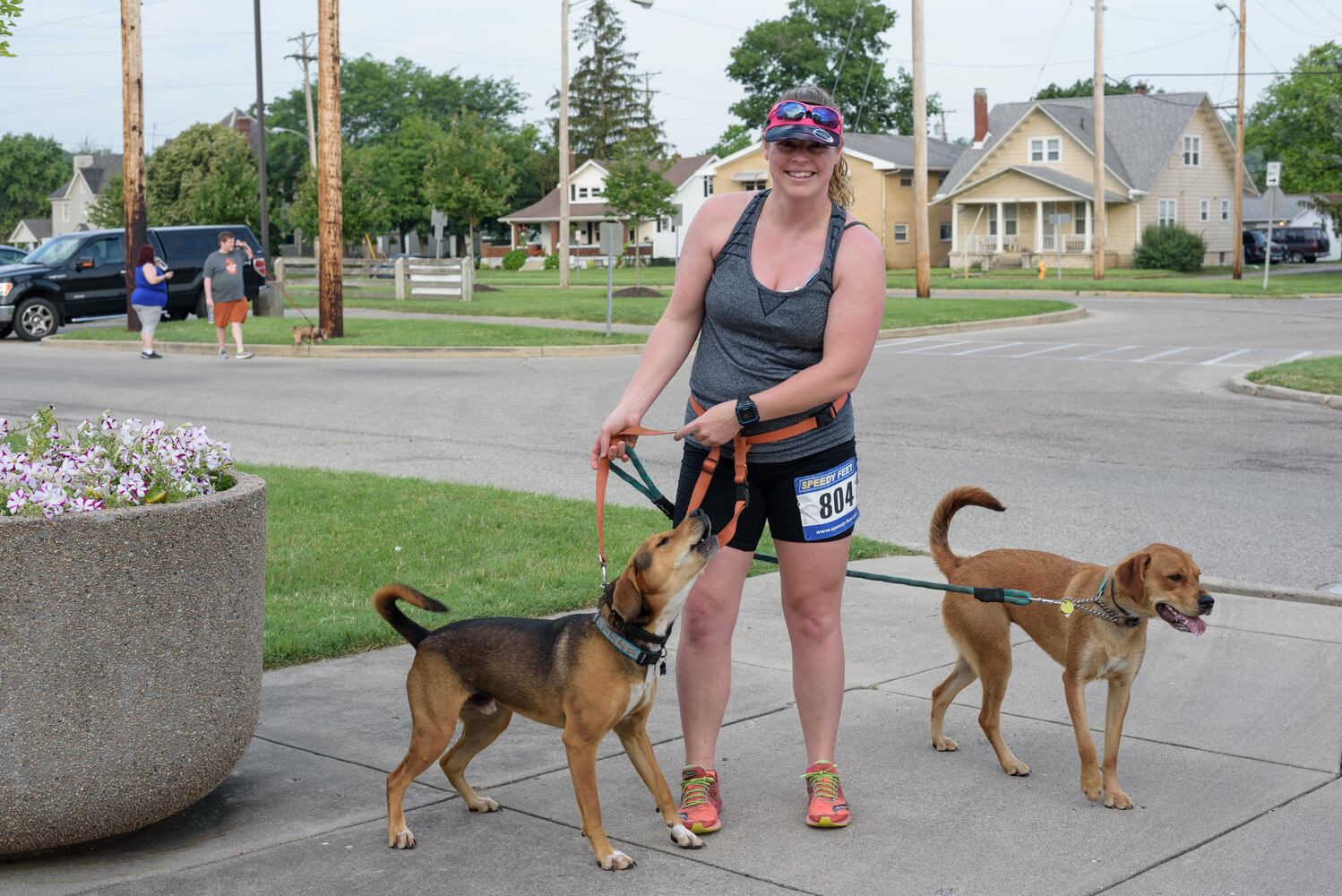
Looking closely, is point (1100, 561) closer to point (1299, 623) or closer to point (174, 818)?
point (1299, 623)

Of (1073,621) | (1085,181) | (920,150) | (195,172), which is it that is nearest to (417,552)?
(1073,621)

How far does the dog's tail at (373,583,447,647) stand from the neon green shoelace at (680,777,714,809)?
918 mm

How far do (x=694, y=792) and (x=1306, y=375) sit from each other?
14952 millimetres

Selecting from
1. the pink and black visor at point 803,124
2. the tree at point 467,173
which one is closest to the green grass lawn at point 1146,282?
the tree at point 467,173

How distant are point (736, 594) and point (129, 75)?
26046mm

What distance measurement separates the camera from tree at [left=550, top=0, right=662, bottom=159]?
104 m

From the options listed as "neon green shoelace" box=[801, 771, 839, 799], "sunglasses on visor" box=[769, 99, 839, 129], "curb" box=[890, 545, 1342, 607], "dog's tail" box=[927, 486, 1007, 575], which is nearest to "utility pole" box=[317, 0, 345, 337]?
"curb" box=[890, 545, 1342, 607]

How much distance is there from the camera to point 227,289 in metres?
22.0

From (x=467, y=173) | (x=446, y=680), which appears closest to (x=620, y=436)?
(x=446, y=680)

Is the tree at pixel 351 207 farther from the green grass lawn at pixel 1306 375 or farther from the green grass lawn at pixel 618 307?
the green grass lawn at pixel 1306 375

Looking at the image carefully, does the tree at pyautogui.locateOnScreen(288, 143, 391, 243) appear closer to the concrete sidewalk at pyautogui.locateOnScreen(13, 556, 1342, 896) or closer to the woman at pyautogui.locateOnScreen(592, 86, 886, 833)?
the concrete sidewalk at pyautogui.locateOnScreen(13, 556, 1342, 896)

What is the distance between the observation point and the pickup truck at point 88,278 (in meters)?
27.0

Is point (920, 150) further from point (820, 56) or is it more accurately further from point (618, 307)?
point (820, 56)

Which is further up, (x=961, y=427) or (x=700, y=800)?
(x=961, y=427)
